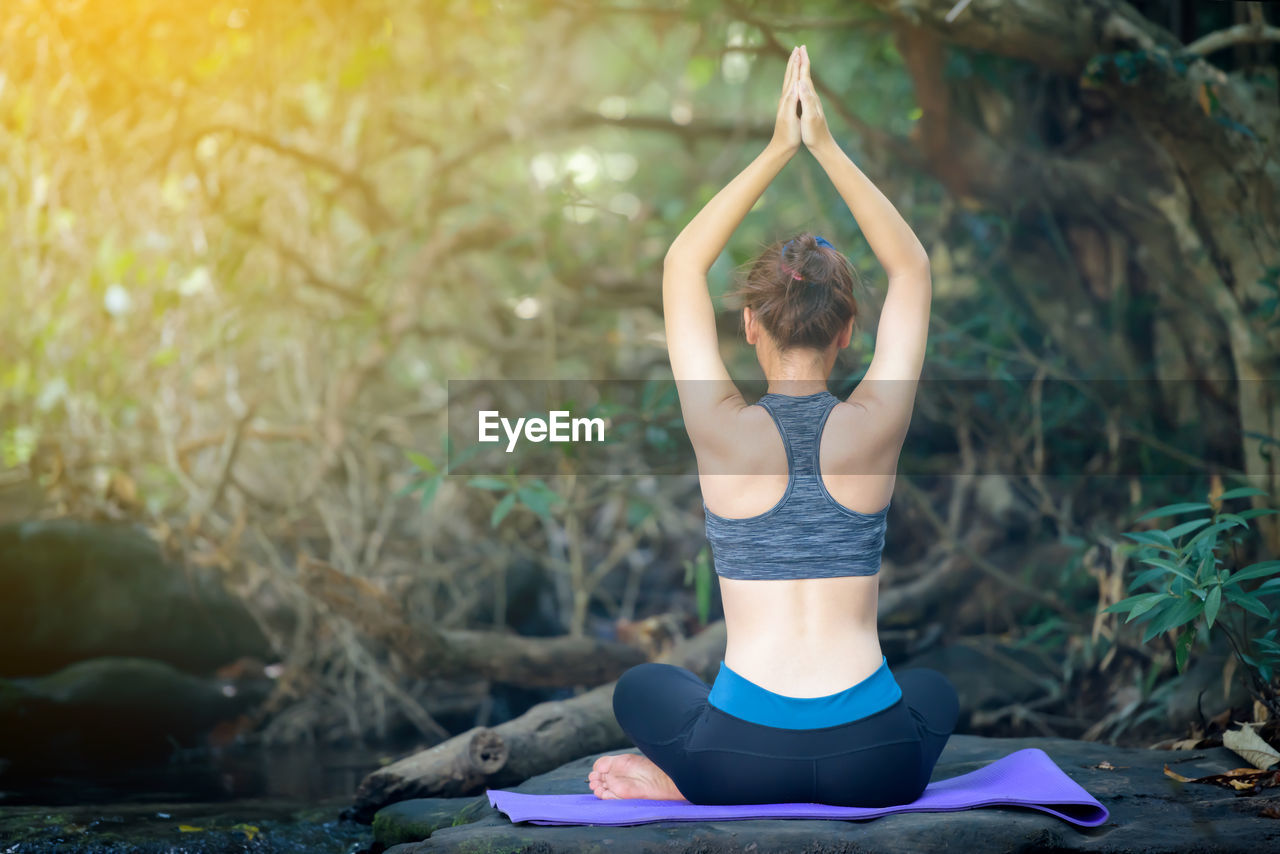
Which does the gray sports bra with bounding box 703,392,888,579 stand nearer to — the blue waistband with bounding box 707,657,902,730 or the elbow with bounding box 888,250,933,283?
the blue waistband with bounding box 707,657,902,730

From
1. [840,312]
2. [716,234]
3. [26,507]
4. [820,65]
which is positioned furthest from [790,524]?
[26,507]

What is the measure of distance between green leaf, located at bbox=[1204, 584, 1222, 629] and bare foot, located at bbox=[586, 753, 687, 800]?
118 centimetres

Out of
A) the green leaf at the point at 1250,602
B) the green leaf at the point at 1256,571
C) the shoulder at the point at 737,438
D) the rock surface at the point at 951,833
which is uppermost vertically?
the shoulder at the point at 737,438

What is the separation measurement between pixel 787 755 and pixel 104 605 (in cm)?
366

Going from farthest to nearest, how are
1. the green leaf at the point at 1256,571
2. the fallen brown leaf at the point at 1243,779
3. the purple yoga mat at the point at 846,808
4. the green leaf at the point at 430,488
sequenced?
1. the green leaf at the point at 430,488
2. the green leaf at the point at 1256,571
3. the fallen brown leaf at the point at 1243,779
4. the purple yoga mat at the point at 846,808

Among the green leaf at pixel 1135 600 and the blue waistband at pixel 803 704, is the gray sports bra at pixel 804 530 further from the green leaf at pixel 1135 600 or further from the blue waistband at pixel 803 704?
the green leaf at pixel 1135 600

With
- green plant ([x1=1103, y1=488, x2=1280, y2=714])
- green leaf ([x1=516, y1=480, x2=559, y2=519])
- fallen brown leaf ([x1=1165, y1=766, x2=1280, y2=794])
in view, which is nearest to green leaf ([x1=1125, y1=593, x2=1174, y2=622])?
green plant ([x1=1103, y1=488, x2=1280, y2=714])

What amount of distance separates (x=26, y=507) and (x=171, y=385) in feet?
8.24

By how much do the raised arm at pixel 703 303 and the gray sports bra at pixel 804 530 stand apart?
0.14 metres

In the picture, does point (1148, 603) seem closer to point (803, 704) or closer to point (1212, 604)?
point (1212, 604)

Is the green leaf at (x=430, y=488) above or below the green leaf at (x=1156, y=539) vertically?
above

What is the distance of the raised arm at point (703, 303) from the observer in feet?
6.71

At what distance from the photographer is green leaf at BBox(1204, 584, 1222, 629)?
7.36 feet

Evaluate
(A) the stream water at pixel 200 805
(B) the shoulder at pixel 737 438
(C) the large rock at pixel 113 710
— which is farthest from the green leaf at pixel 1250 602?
(C) the large rock at pixel 113 710
